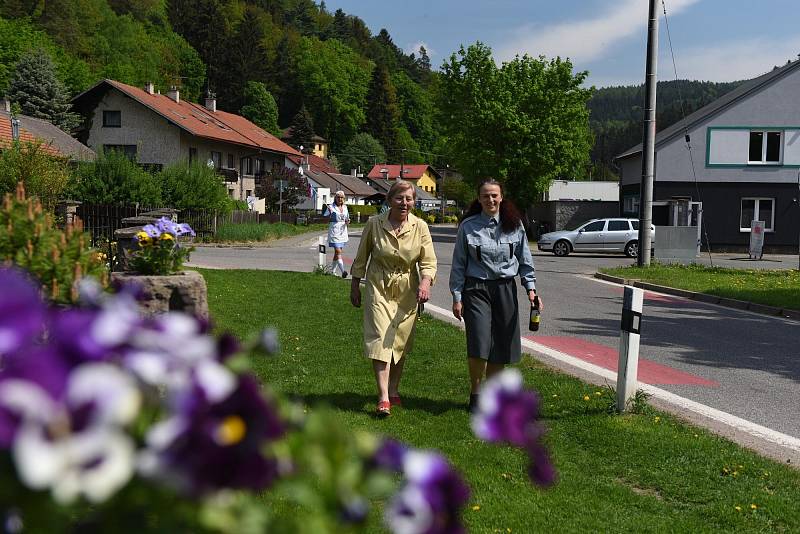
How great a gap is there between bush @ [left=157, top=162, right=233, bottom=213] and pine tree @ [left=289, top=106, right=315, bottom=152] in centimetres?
8116

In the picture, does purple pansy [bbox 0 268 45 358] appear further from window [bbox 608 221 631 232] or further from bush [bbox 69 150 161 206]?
window [bbox 608 221 631 232]

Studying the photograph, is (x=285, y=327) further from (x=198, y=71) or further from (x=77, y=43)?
(x=198, y=71)

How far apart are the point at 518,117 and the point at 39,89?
3864cm

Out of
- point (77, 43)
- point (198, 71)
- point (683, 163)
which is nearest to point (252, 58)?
point (198, 71)

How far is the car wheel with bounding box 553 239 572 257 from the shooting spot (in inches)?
1299

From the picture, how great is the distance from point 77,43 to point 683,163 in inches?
2533

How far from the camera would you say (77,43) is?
8200cm

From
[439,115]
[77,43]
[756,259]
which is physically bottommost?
→ [756,259]

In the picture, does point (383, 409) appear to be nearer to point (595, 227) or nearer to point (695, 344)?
point (695, 344)

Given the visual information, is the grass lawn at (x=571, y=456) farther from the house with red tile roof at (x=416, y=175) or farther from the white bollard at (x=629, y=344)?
the house with red tile roof at (x=416, y=175)

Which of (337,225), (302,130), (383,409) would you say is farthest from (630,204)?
(302,130)

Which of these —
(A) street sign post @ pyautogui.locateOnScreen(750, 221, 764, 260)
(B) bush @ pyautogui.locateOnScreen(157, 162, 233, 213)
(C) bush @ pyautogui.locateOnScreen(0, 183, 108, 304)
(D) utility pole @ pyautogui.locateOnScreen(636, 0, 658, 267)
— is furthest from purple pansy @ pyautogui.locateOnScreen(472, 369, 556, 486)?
(A) street sign post @ pyautogui.locateOnScreen(750, 221, 764, 260)

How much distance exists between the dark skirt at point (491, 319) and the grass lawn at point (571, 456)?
0.53 meters

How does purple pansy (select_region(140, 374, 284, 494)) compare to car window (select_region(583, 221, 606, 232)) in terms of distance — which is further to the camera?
car window (select_region(583, 221, 606, 232))
